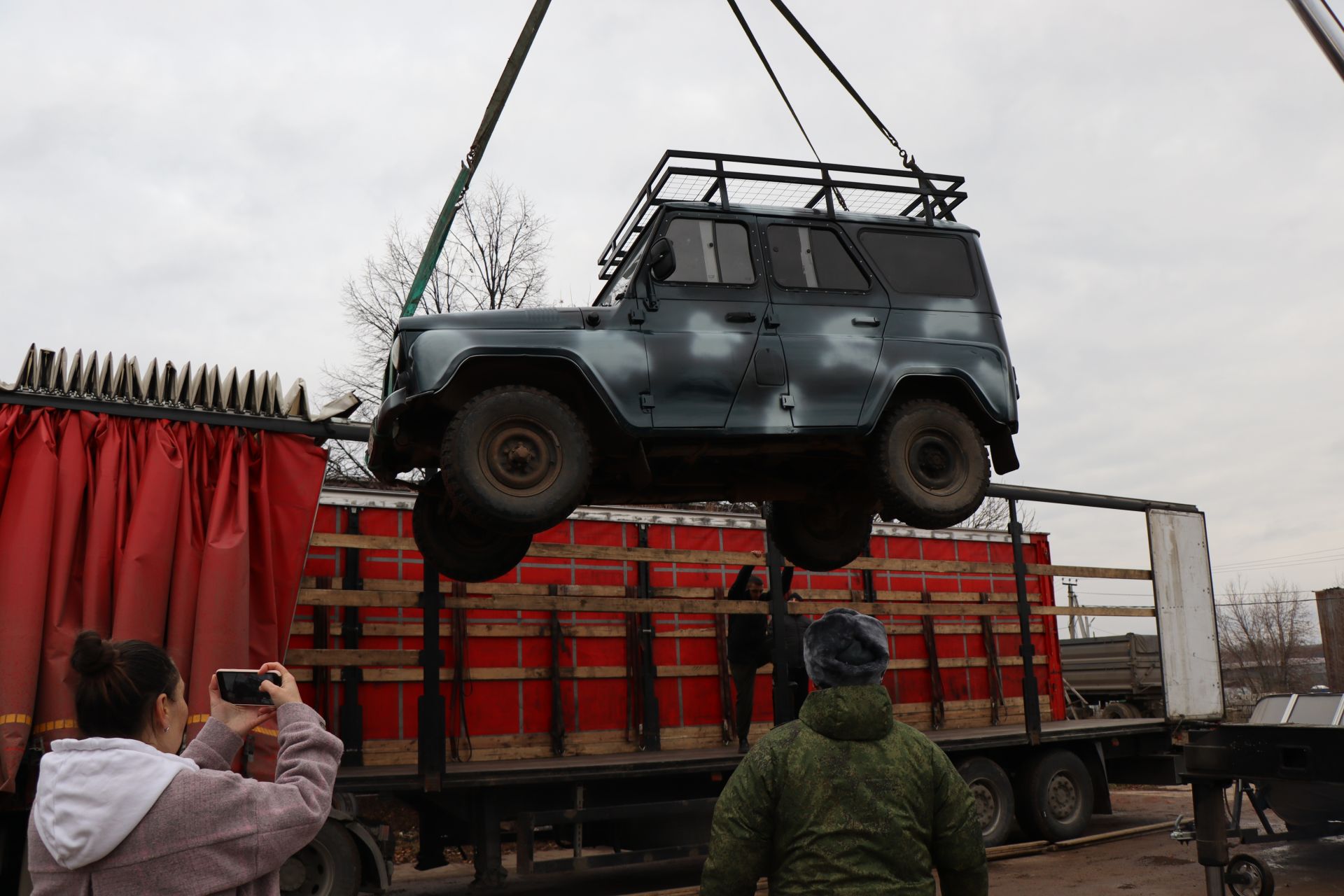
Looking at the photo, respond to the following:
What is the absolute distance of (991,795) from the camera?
10812 millimetres

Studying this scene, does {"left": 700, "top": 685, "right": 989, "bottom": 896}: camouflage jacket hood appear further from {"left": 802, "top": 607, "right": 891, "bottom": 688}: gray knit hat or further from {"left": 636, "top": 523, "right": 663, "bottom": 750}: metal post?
{"left": 636, "top": 523, "right": 663, "bottom": 750}: metal post

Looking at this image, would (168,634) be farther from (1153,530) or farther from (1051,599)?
(1051,599)

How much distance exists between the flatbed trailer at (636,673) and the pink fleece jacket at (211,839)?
4.93 m

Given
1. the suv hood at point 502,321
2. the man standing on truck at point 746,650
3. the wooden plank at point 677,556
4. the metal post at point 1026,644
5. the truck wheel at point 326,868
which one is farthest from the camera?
the metal post at point 1026,644

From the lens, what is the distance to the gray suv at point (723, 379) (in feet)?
17.1

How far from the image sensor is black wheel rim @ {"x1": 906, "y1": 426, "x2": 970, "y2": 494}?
5699mm

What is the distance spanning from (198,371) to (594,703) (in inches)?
183

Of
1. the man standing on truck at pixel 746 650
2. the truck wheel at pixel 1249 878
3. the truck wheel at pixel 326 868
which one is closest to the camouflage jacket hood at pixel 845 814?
the truck wheel at pixel 326 868

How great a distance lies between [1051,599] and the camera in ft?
44.0

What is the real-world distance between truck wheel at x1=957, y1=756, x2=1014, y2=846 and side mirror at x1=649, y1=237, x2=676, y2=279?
696cm

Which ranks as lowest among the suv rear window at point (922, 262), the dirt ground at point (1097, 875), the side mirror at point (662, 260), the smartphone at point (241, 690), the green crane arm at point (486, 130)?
the dirt ground at point (1097, 875)

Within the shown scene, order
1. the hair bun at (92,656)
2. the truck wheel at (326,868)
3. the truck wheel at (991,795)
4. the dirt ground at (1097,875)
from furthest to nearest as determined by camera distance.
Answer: the truck wheel at (991,795), the dirt ground at (1097,875), the truck wheel at (326,868), the hair bun at (92,656)

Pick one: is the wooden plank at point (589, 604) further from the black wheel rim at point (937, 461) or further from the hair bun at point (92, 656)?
the hair bun at point (92, 656)

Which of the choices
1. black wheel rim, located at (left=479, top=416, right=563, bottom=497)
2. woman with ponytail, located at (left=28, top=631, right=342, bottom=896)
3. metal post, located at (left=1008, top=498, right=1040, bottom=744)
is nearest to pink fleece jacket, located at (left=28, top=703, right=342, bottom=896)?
woman with ponytail, located at (left=28, top=631, right=342, bottom=896)
